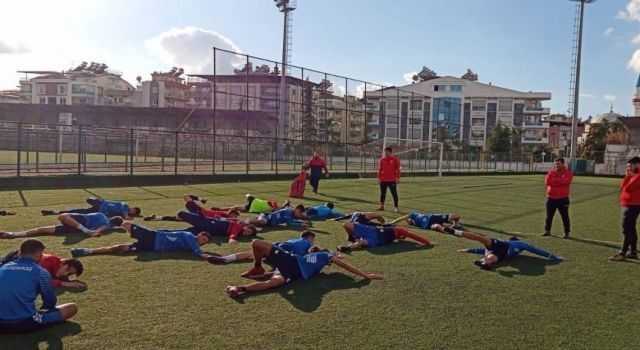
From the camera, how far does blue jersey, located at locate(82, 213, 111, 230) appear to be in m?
9.31

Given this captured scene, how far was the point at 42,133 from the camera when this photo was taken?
73.6 feet

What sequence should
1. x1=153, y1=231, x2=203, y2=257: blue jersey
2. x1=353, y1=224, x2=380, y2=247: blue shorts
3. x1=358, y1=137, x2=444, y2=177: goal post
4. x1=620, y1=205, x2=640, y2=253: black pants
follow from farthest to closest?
x1=358, y1=137, x2=444, y2=177: goal post, x1=353, y1=224, x2=380, y2=247: blue shorts, x1=620, y1=205, x2=640, y2=253: black pants, x1=153, y1=231, x2=203, y2=257: blue jersey

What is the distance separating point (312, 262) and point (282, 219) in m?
4.45

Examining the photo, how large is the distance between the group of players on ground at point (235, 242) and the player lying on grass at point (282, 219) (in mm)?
21

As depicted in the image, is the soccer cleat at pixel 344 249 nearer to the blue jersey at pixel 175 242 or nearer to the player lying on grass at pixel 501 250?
the player lying on grass at pixel 501 250

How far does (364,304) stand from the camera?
229 inches

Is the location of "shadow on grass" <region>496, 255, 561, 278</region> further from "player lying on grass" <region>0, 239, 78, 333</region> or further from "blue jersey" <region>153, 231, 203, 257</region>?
"player lying on grass" <region>0, 239, 78, 333</region>

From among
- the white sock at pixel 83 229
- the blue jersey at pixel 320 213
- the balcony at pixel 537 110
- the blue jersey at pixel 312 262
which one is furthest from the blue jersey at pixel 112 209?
the balcony at pixel 537 110

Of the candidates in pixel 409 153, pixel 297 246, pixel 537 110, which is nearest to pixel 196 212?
pixel 297 246

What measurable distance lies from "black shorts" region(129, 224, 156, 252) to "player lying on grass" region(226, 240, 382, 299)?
2.01m

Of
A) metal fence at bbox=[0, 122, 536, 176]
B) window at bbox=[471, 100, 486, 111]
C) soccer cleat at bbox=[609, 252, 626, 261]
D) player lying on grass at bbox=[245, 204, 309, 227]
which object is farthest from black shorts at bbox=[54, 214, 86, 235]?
window at bbox=[471, 100, 486, 111]

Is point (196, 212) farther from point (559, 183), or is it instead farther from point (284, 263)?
point (559, 183)

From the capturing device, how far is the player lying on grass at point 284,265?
622 cm

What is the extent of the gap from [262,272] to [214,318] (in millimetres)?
1640
